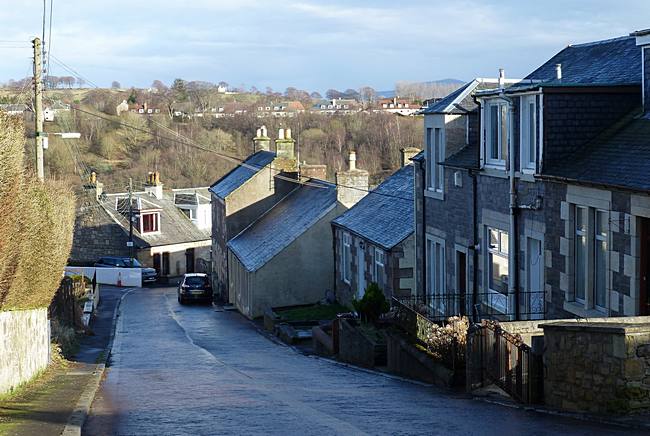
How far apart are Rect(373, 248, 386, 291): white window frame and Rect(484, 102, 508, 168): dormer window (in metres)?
8.52

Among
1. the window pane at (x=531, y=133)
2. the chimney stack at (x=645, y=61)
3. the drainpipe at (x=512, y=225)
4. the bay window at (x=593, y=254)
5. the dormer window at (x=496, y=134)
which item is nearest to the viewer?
the bay window at (x=593, y=254)

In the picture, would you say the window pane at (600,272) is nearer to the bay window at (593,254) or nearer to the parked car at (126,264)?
the bay window at (593,254)

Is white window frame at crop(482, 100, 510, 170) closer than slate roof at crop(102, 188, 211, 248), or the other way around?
white window frame at crop(482, 100, 510, 170)

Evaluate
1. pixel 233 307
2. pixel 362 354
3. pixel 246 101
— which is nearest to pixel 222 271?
pixel 233 307

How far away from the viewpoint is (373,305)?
2375cm

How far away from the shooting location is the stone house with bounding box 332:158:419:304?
2809cm

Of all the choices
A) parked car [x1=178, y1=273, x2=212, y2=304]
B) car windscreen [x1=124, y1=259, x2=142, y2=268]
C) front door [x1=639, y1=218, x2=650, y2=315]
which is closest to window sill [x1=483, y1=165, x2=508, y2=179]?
front door [x1=639, y1=218, x2=650, y2=315]

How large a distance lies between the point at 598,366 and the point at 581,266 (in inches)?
201

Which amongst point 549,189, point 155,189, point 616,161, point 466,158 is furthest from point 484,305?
point 155,189

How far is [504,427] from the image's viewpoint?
475 inches

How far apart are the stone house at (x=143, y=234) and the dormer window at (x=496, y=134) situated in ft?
160

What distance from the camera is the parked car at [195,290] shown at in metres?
50.6

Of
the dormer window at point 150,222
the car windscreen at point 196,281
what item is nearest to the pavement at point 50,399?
the car windscreen at point 196,281

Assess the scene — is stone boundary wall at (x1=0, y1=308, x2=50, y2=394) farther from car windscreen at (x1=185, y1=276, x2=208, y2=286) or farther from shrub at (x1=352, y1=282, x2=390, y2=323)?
car windscreen at (x1=185, y1=276, x2=208, y2=286)
